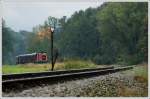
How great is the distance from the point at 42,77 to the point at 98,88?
879 millimetres

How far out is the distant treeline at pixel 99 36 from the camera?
26.2 feet

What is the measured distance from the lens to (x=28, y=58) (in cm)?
791

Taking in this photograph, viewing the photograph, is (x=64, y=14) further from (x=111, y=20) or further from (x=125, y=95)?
(x=125, y=95)

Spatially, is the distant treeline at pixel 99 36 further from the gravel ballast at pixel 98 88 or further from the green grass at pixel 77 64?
the gravel ballast at pixel 98 88

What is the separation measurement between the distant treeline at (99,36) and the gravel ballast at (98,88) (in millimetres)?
270

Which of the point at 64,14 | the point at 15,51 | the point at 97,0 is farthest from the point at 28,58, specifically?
the point at 97,0

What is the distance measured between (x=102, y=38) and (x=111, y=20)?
0.34m

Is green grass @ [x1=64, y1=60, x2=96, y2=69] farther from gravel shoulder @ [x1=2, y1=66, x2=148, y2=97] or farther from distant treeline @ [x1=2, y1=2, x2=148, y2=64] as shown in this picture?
gravel shoulder @ [x1=2, y1=66, x2=148, y2=97]

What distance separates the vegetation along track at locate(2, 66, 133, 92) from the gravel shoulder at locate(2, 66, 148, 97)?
0.22 ft

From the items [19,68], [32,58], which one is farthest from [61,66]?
[19,68]

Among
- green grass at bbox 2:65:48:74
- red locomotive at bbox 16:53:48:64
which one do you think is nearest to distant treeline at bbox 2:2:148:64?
red locomotive at bbox 16:53:48:64

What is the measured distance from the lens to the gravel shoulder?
7.62 meters

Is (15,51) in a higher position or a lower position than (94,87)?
higher

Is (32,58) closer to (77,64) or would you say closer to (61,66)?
(61,66)
